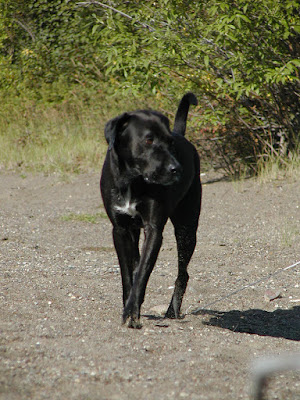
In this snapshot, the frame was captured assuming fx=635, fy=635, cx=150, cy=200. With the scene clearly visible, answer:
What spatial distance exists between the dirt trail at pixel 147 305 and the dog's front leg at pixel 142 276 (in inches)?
4.2

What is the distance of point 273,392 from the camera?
111 inches

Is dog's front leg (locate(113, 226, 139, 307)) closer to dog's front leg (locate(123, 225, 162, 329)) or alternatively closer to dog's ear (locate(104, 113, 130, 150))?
dog's front leg (locate(123, 225, 162, 329))

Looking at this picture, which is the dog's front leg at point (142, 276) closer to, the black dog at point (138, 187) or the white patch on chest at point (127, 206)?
the black dog at point (138, 187)

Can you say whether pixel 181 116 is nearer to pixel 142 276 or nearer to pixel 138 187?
pixel 138 187

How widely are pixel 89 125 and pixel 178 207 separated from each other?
9.99 metres

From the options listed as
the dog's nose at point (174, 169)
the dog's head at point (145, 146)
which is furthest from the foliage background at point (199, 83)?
the dog's nose at point (174, 169)

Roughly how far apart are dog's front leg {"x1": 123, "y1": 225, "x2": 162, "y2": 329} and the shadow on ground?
2.49ft

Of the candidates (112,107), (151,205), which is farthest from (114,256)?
(112,107)

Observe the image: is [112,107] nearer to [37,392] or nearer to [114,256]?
[114,256]

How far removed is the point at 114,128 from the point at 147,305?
164 cm

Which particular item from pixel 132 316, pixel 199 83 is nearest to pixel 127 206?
pixel 132 316

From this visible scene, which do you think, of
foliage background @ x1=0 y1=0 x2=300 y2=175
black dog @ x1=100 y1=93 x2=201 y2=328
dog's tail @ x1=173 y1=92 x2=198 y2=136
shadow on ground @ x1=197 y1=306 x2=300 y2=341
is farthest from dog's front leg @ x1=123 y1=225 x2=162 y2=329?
foliage background @ x1=0 y1=0 x2=300 y2=175

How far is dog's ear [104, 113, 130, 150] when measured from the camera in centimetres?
408

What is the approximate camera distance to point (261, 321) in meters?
4.94
